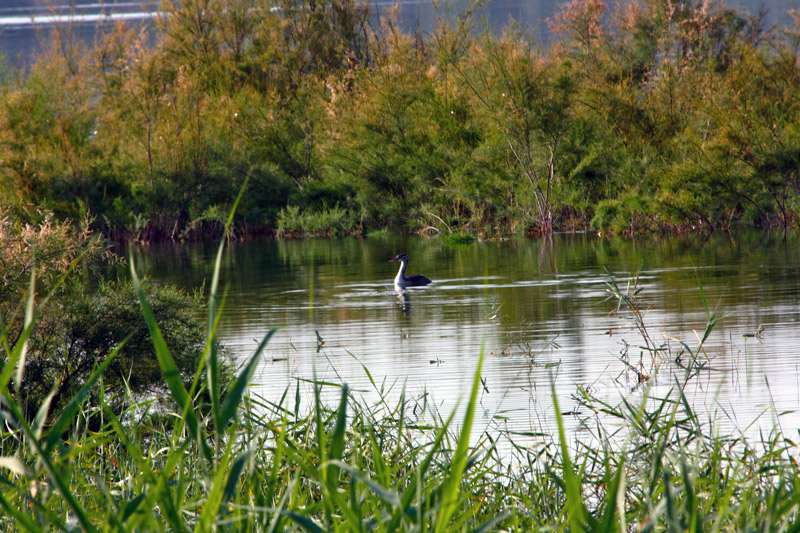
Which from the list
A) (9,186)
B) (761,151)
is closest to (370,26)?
(9,186)

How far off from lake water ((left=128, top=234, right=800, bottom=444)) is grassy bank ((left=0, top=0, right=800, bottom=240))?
3.34 m

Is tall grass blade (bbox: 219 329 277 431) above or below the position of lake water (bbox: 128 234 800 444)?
Answer: above

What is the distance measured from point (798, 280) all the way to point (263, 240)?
21829 mm

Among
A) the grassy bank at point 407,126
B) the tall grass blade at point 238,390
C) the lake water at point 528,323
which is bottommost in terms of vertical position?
the lake water at point 528,323

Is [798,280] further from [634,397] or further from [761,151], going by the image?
[761,151]

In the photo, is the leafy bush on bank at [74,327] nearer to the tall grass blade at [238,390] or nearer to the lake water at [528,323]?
the lake water at [528,323]

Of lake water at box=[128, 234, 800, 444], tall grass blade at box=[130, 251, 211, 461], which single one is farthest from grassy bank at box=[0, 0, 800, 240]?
tall grass blade at box=[130, 251, 211, 461]

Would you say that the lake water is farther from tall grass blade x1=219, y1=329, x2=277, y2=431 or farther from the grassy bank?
the grassy bank

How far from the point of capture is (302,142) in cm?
3941

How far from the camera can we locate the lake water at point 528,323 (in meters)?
7.19

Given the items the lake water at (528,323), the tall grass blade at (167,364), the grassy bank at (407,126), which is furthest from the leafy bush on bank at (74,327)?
the grassy bank at (407,126)

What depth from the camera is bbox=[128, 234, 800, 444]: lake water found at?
7.19 m

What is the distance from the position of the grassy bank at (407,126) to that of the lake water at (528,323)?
334 centimetres

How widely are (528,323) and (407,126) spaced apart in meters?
24.0
